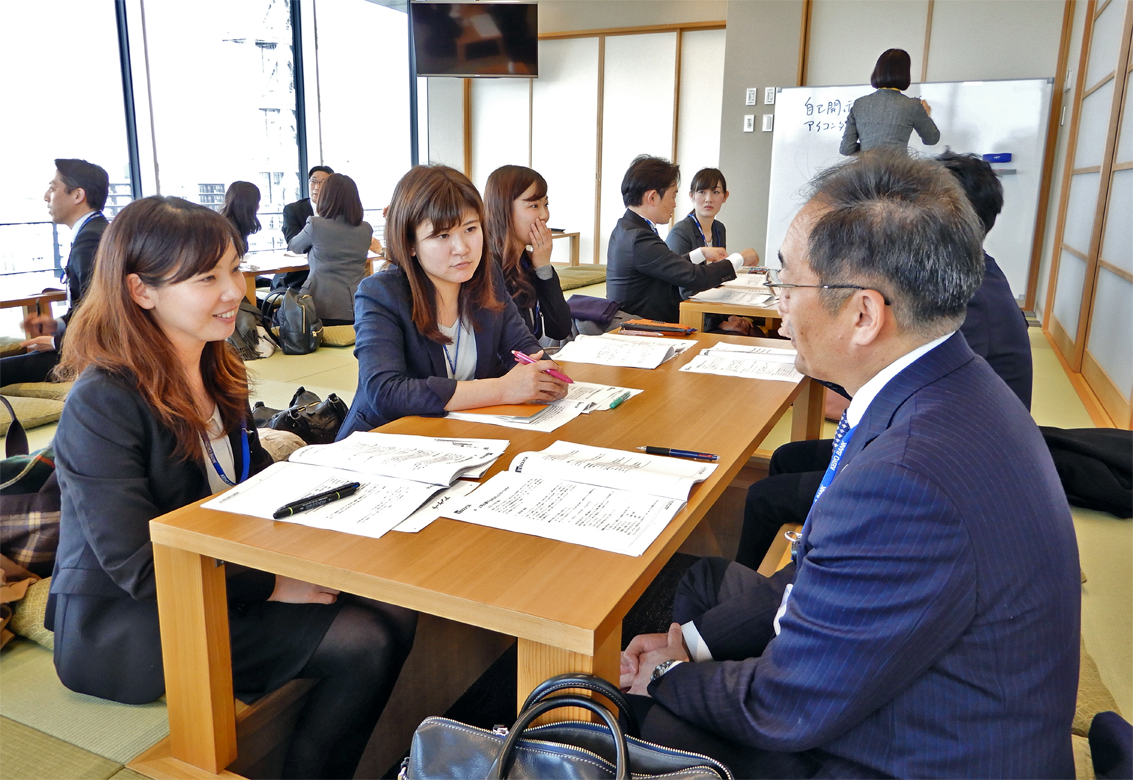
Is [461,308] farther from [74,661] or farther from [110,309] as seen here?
[74,661]

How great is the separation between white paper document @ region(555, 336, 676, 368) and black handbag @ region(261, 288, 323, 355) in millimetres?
2691

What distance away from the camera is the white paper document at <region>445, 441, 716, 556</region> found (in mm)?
1052

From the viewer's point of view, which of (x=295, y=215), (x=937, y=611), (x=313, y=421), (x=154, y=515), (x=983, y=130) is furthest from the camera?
(x=295, y=215)

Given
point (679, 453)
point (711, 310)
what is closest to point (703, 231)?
point (711, 310)

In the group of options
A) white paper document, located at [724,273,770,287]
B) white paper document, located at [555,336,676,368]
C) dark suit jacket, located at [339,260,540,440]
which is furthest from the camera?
white paper document, located at [724,273,770,287]

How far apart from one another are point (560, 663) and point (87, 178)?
3.41 m

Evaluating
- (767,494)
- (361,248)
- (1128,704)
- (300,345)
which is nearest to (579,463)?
(767,494)

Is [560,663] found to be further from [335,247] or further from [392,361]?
[335,247]

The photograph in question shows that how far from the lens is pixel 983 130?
5461 mm

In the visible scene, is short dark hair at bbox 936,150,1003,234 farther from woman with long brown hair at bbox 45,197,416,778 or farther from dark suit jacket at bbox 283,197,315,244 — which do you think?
dark suit jacket at bbox 283,197,315,244

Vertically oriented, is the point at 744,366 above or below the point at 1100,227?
below

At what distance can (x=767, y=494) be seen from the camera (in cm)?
188

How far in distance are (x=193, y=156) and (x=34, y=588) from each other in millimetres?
5396

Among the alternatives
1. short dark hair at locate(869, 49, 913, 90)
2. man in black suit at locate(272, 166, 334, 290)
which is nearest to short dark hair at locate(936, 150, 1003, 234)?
short dark hair at locate(869, 49, 913, 90)
